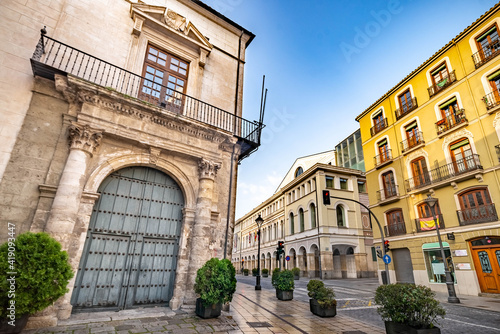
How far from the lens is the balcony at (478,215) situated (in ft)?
43.2

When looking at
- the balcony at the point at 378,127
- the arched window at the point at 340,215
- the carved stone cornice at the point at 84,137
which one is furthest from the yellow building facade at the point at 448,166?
the carved stone cornice at the point at 84,137

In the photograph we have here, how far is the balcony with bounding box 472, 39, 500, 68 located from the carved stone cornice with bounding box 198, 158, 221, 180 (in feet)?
56.7

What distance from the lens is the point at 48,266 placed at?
189 inches

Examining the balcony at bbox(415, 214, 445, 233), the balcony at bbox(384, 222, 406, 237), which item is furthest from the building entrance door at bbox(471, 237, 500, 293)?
the balcony at bbox(384, 222, 406, 237)

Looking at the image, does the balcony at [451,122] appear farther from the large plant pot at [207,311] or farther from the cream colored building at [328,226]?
the large plant pot at [207,311]

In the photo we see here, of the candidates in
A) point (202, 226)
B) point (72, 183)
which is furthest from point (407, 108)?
point (72, 183)

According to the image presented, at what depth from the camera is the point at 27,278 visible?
14.8 feet

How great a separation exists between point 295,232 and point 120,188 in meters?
28.6

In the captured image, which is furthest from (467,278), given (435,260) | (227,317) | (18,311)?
(18,311)

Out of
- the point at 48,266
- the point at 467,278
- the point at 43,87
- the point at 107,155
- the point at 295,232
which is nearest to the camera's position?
the point at 48,266

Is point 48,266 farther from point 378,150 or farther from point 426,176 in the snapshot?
point 378,150

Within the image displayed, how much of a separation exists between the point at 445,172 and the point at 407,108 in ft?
20.6

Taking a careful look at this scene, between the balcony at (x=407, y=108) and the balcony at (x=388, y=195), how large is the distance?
5754 mm

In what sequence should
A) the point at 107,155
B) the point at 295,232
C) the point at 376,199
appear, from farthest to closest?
the point at 295,232 → the point at 376,199 → the point at 107,155
